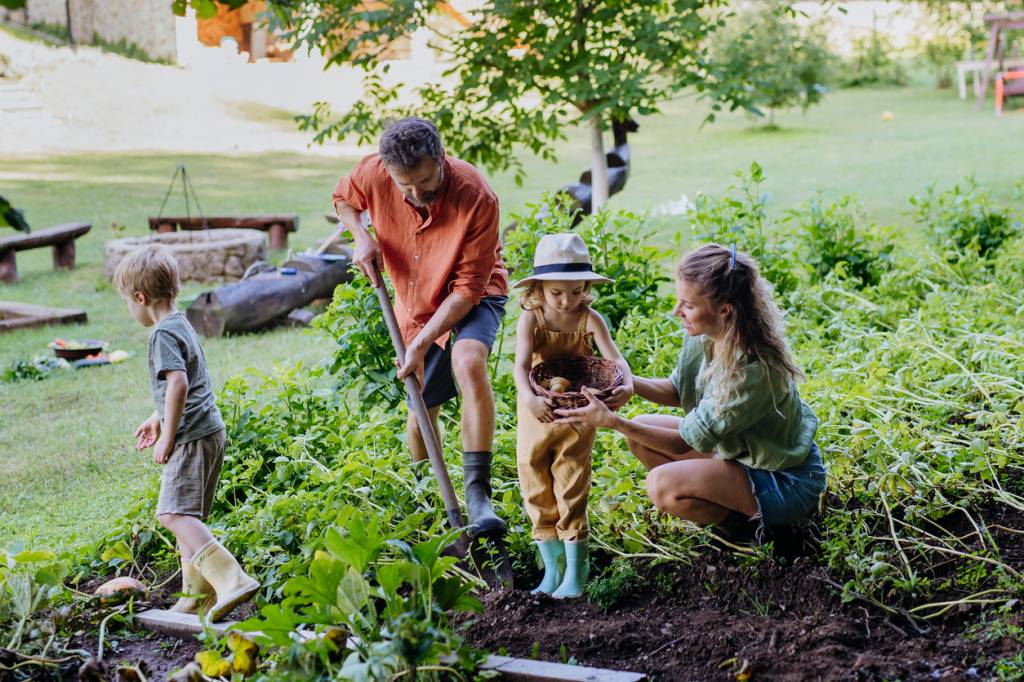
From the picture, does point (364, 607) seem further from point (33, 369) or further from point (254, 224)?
point (254, 224)

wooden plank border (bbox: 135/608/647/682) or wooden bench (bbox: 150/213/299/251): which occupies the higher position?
wooden plank border (bbox: 135/608/647/682)

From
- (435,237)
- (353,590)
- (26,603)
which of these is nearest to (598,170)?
(435,237)

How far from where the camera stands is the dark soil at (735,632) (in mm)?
2945

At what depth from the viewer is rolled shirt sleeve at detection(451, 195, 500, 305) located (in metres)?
4.12

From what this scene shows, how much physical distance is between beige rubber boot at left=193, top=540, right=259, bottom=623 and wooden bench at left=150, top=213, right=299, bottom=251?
8.25m

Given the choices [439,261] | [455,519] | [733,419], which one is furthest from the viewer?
[439,261]

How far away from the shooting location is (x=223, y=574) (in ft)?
12.2

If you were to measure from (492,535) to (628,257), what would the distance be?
259cm

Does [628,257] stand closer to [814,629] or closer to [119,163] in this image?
[814,629]

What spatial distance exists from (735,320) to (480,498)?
1.13 meters

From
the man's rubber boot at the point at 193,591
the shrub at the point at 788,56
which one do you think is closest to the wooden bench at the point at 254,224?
the shrub at the point at 788,56

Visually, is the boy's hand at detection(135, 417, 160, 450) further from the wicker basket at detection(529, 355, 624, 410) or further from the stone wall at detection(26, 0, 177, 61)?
the stone wall at detection(26, 0, 177, 61)

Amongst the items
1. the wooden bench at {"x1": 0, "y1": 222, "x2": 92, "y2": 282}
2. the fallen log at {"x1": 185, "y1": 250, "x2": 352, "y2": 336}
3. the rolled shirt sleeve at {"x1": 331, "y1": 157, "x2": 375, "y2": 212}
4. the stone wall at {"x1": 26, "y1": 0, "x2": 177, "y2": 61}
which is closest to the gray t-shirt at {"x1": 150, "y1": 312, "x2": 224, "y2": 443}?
the rolled shirt sleeve at {"x1": 331, "y1": 157, "x2": 375, "y2": 212}

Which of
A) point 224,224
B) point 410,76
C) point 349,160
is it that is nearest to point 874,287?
point 224,224
